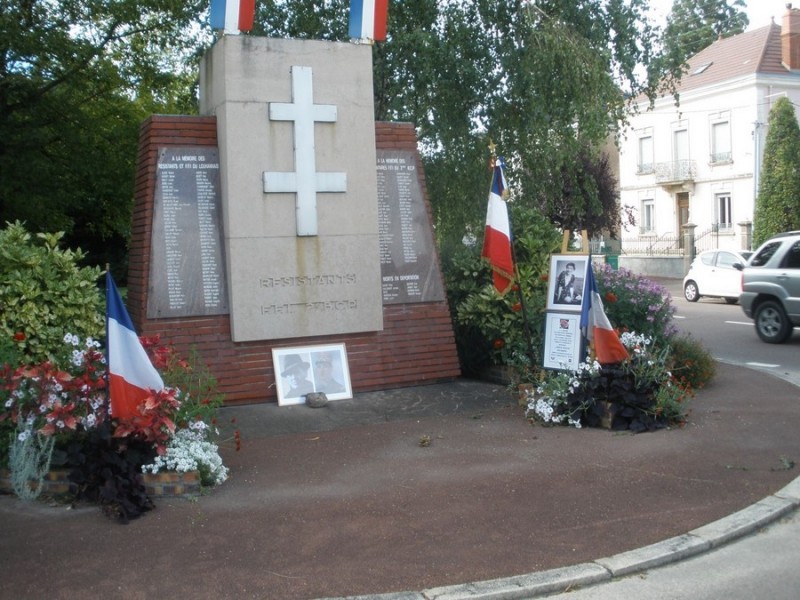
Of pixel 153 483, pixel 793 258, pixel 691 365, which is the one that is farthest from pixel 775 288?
pixel 153 483

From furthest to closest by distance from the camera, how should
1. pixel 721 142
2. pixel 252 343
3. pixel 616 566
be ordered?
pixel 721 142 → pixel 252 343 → pixel 616 566

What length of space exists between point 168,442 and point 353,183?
167 inches

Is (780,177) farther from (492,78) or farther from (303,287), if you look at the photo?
(303,287)

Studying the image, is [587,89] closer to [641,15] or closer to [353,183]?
[641,15]

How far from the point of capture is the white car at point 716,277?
24.6 metres

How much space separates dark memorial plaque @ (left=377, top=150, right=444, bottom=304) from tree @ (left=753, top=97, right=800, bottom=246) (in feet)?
86.2

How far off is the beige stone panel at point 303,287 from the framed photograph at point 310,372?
19 cm

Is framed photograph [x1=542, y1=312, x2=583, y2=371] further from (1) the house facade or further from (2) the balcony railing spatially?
(2) the balcony railing

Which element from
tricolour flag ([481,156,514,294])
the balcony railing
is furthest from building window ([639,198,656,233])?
tricolour flag ([481,156,514,294])

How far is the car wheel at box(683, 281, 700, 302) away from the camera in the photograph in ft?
85.7

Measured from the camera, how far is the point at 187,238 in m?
9.45

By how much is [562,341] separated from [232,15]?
481cm

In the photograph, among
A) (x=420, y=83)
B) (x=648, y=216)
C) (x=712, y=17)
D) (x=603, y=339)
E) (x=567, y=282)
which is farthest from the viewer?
(x=712, y=17)

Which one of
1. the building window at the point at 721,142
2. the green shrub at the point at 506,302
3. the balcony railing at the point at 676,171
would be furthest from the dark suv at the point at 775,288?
the balcony railing at the point at 676,171
